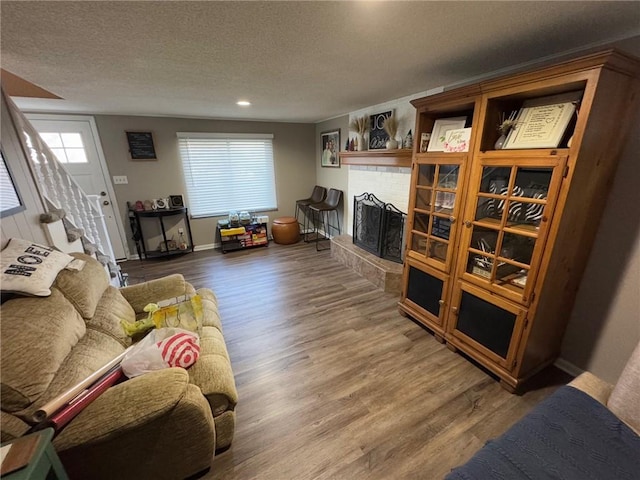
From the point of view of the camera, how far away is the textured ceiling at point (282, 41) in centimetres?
111

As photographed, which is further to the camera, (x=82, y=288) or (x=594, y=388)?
(x=82, y=288)

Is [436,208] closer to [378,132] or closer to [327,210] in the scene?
[378,132]

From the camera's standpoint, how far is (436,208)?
6.77 feet

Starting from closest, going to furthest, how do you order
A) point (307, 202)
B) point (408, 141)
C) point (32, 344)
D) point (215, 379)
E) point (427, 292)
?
point (32, 344)
point (215, 379)
point (427, 292)
point (408, 141)
point (307, 202)

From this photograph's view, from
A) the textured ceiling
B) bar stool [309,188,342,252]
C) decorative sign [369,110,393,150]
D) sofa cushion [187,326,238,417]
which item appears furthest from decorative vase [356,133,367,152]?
sofa cushion [187,326,238,417]

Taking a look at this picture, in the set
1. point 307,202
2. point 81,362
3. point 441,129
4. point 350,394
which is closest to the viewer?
point 81,362

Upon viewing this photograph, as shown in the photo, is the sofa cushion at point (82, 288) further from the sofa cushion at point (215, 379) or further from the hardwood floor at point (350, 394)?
the hardwood floor at point (350, 394)

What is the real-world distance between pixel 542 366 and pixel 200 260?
4.12 m

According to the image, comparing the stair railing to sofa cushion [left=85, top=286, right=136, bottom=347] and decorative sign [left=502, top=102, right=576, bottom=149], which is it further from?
decorative sign [left=502, top=102, right=576, bottom=149]

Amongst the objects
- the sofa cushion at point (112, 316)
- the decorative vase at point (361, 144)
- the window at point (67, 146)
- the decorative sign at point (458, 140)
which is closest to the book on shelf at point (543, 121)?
the decorative sign at point (458, 140)

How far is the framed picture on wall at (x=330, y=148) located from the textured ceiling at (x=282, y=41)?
1919 mm

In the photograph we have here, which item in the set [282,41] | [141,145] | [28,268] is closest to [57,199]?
[28,268]

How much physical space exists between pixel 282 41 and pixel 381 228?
2.18 meters

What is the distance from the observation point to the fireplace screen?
306cm
